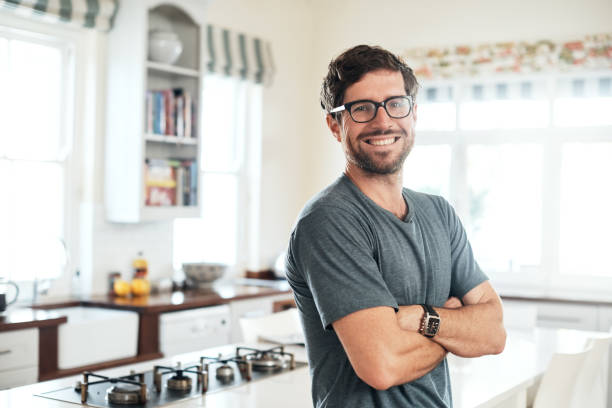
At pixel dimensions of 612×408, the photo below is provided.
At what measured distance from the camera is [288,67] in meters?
6.09

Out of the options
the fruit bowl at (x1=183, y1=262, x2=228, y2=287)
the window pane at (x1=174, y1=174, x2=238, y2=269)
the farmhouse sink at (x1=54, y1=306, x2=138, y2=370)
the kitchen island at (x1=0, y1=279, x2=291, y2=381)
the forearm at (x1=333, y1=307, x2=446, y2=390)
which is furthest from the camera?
the window pane at (x1=174, y1=174, x2=238, y2=269)

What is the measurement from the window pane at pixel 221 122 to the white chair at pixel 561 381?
→ 346cm

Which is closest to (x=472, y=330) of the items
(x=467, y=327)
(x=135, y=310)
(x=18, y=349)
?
(x=467, y=327)

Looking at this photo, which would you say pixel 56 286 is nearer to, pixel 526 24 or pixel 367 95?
pixel 367 95

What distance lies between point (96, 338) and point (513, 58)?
3.71 metres

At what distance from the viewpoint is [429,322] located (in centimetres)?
153

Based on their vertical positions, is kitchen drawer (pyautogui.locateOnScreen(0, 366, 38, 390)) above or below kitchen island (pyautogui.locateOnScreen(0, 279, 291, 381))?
below

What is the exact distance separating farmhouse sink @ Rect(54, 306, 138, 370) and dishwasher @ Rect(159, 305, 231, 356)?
0.18m

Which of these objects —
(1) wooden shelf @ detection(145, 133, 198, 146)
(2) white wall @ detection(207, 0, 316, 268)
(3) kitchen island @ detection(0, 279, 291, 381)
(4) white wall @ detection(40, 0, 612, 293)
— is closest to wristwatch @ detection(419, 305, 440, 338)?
(3) kitchen island @ detection(0, 279, 291, 381)

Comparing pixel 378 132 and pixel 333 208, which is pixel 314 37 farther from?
pixel 333 208

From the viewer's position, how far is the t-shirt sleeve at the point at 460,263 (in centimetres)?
175

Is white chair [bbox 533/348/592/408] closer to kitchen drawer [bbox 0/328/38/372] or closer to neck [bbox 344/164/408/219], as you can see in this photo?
neck [bbox 344/164/408/219]

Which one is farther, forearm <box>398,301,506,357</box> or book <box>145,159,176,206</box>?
book <box>145,159,176,206</box>

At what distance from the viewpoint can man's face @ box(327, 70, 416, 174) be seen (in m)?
1.56
